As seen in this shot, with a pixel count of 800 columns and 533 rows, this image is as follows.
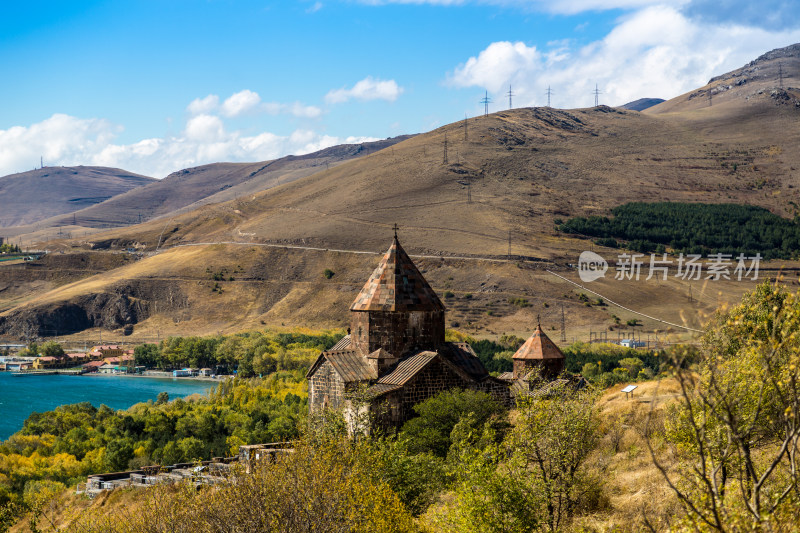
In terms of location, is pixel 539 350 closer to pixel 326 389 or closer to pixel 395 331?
pixel 395 331

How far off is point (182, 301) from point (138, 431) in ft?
246

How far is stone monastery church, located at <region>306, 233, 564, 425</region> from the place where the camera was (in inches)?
918

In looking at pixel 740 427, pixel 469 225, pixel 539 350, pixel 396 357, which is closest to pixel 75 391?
pixel 469 225

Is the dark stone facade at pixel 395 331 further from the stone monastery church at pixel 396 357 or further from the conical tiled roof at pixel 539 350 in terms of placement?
the conical tiled roof at pixel 539 350

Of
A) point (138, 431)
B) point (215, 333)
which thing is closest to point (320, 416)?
point (138, 431)

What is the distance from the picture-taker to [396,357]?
79.2 ft

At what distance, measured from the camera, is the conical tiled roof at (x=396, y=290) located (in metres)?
24.2

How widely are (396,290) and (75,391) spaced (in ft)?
255

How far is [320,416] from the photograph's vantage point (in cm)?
2181

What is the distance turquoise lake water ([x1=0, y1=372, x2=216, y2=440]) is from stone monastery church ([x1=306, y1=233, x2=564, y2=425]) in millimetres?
54713

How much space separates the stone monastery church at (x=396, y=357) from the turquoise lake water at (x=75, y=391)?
180ft

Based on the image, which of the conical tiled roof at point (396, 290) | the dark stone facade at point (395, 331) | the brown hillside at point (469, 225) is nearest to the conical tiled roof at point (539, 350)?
the conical tiled roof at point (396, 290)

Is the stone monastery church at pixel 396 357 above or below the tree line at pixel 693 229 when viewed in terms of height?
below

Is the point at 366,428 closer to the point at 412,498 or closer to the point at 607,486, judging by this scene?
the point at 412,498
